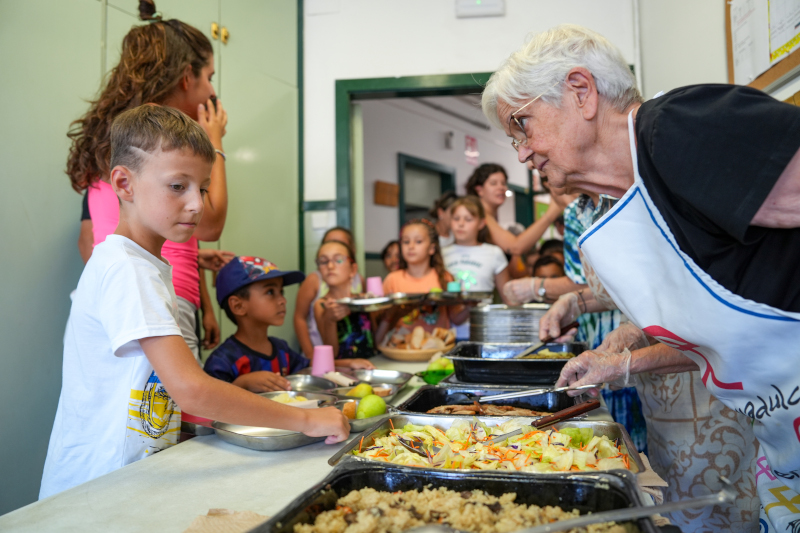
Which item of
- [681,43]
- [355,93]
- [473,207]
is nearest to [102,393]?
[473,207]

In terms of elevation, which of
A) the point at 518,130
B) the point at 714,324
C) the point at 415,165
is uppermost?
the point at 415,165

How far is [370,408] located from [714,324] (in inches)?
35.1

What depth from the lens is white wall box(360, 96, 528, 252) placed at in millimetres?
7113

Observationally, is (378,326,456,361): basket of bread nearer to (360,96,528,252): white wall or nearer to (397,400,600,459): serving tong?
(397,400,600,459): serving tong

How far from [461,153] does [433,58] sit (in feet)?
16.2

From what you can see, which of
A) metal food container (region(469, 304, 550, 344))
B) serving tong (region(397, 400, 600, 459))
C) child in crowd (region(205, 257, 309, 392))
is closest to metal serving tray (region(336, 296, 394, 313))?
child in crowd (region(205, 257, 309, 392))

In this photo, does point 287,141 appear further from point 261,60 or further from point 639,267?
point 639,267

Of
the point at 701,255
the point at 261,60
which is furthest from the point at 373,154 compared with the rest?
the point at 701,255

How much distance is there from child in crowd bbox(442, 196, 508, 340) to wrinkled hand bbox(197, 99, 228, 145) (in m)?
2.08

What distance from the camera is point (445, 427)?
1.33 meters

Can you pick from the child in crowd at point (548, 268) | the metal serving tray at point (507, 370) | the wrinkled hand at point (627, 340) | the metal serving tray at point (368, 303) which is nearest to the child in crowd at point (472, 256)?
the child in crowd at point (548, 268)

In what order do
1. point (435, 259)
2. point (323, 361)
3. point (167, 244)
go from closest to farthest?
point (167, 244)
point (323, 361)
point (435, 259)

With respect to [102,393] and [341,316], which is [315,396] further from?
[341,316]

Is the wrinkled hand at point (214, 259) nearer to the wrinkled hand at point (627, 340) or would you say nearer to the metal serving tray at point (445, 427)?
the metal serving tray at point (445, 427)
